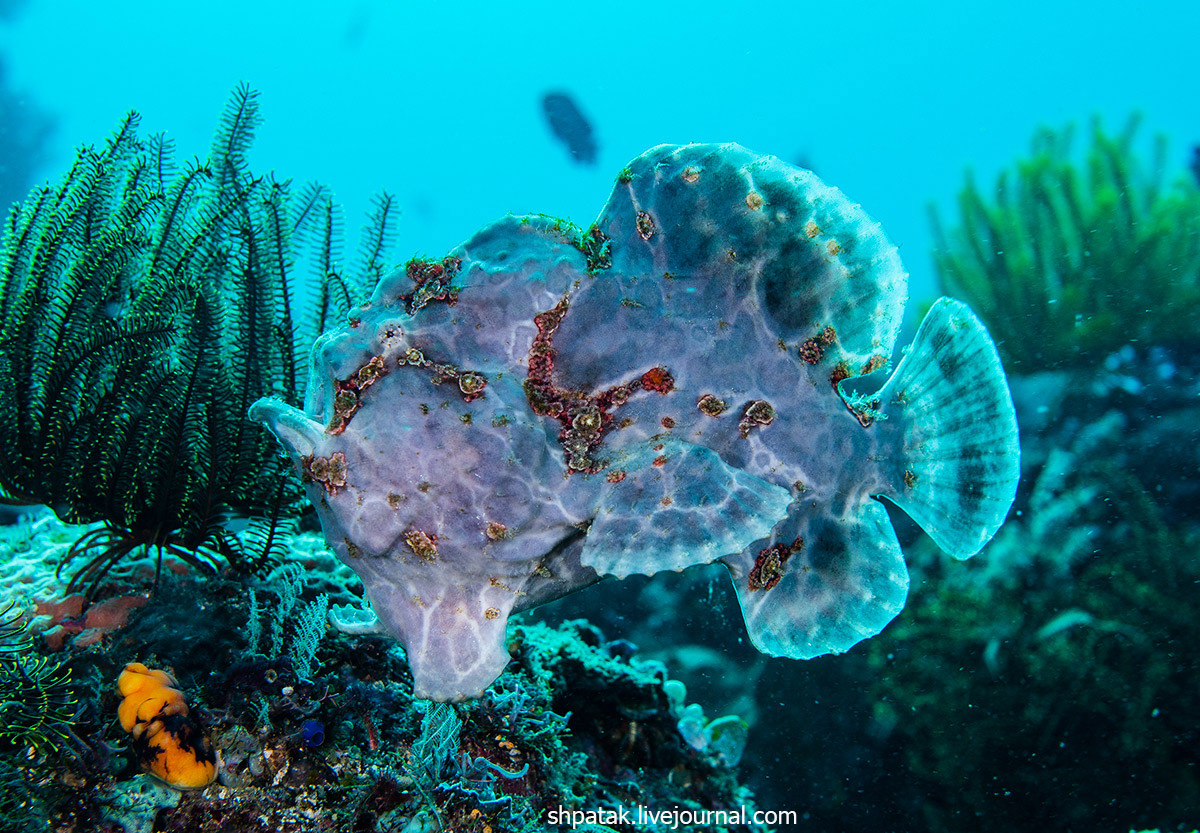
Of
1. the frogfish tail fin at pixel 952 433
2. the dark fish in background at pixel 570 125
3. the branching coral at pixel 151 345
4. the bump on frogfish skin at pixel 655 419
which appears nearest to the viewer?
the bump on frogfish skin at pixel 655 419

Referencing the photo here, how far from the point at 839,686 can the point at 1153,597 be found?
9.54 ft

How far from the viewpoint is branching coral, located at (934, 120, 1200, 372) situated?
6273 millimetres

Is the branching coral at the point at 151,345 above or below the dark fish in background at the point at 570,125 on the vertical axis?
below

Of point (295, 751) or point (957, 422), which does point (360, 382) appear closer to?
point (295, 751)

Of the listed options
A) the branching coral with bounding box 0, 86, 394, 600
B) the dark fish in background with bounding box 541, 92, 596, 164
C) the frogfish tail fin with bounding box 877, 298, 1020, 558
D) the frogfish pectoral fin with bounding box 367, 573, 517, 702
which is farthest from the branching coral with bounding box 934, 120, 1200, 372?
the dark fish in background with bounding box 541, 92, 596, 164

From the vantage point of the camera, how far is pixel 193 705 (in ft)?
8.00

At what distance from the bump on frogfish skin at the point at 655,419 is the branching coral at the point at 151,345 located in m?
1.66

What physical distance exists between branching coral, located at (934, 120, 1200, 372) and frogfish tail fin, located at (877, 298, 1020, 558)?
515 centimetres

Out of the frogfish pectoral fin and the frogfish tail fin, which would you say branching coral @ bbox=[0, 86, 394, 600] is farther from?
the frogfish tail fin

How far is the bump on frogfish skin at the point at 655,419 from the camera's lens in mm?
2035

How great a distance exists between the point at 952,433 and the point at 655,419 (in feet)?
4.09

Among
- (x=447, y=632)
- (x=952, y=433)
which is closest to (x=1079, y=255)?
(x=952, y=433)

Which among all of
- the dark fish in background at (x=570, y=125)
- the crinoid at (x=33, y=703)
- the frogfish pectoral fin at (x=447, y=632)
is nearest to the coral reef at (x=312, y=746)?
the crinoid at (x=33, y=703)

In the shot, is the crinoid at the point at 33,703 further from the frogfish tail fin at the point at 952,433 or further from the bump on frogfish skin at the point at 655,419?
the frogfish tail fin at the point at 952,433
